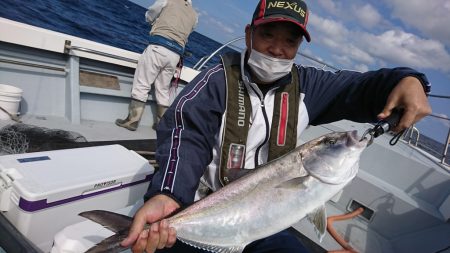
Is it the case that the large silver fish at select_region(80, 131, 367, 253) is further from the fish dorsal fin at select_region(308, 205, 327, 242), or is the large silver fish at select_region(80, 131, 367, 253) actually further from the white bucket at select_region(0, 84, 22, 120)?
the white bucket at select_region(0, 84, 22, 120)

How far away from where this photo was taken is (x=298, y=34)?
8.25 feet

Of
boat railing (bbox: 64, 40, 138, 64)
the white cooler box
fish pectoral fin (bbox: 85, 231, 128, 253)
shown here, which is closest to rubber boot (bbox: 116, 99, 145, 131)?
boat railing (bbox: 64, 40, 138, 64)

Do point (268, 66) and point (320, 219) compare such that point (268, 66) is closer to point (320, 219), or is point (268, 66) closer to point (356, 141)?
point (356, 141)

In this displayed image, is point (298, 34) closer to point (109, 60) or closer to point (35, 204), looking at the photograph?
point (35, 204)

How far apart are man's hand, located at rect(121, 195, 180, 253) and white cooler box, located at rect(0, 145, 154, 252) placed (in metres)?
0.83

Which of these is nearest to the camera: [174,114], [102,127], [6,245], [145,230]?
[145,230]

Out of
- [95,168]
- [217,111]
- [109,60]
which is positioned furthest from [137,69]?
[217,111]

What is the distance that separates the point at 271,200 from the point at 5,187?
5.98 feet

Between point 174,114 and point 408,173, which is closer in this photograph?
point 174,114

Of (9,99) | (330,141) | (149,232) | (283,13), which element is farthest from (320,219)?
(9,99)

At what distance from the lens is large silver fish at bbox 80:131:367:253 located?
1.96m

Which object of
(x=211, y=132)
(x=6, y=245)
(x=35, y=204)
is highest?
(x=211, y=132)

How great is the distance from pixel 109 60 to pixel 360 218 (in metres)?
4.64

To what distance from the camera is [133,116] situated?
19.7 feet
